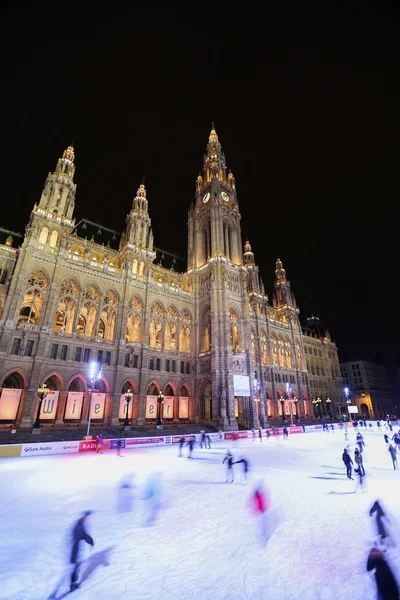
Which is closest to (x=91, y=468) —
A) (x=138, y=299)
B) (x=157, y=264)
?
(x=138, y=299)

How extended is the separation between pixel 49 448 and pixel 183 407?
25002mm

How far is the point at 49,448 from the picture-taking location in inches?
888

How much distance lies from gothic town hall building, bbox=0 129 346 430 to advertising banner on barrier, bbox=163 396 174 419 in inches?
6.9

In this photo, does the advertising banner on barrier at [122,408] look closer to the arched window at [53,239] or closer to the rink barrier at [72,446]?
the rink barrier at [72,446]

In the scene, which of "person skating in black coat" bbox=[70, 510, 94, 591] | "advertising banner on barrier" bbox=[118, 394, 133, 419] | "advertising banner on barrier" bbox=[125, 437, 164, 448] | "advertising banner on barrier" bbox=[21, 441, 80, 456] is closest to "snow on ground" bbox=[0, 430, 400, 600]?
"person skating in black coat" bbox=[70, 510, 94, 591]

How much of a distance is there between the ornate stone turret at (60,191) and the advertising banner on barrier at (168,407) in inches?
1227

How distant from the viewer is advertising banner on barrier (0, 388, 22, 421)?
30594 mm

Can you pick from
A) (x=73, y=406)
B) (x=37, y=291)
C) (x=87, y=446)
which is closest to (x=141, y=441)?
(x=87, y=446)

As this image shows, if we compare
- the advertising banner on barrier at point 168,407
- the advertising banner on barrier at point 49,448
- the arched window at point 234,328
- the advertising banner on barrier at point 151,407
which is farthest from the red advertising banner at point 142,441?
the arched window at point 234,328

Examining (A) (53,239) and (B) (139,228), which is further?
(B) (139,228)

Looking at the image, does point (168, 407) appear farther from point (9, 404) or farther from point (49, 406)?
point (9, 404)

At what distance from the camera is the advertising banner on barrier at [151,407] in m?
40.8

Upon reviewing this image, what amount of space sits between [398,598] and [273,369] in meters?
61.6

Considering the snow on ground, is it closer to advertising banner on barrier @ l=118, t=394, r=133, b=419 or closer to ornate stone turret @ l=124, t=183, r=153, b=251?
advertising banner on barrier @ l=118, t=394, r=133, b=419
